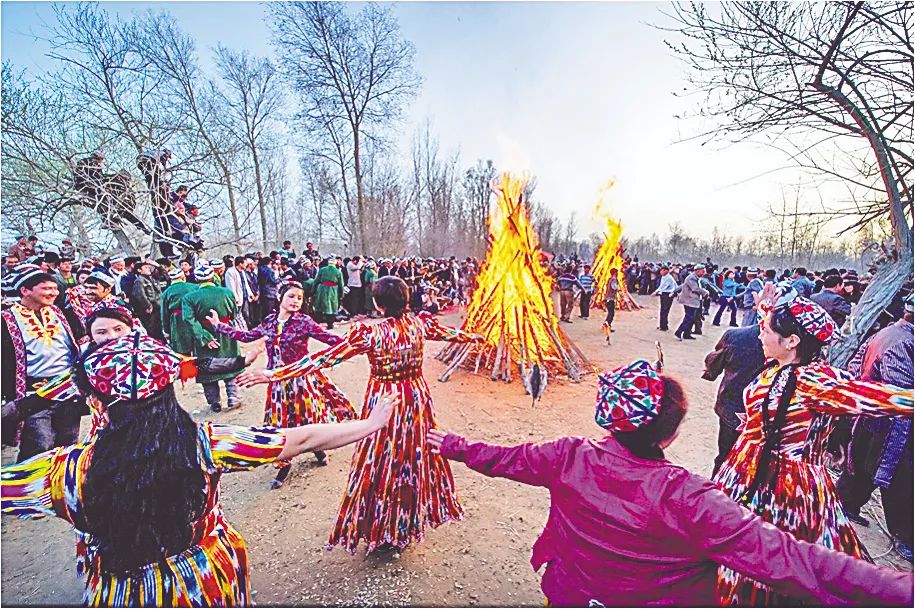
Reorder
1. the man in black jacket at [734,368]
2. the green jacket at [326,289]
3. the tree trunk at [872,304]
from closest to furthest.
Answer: the man in black jacket at [734,368], the tree trunk at [872,304], the green jacket at [326,289]

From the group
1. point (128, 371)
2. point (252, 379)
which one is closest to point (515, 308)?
point (252, 379)

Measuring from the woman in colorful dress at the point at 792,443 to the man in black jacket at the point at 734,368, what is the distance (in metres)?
1.27

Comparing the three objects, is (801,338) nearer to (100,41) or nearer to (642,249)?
(100,41)

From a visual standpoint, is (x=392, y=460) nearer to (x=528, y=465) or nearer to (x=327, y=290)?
(x=528, y=465)

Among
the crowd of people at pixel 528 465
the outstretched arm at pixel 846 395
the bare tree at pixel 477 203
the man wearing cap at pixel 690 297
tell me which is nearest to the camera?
the crowd of people at pixel 528 465

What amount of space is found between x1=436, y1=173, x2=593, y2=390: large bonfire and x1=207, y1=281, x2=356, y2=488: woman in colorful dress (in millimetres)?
3555

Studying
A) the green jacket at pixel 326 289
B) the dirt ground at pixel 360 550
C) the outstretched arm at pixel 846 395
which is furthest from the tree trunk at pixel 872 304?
the green jacket at pixel 326 289

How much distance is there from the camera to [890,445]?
362 centimetres

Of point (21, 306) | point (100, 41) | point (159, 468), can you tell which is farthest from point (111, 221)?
point (159, 468)

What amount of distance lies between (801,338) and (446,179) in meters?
30.3

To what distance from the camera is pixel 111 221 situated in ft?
29.1

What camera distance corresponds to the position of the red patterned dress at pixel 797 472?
7.57ft

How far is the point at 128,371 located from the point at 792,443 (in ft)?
10.3

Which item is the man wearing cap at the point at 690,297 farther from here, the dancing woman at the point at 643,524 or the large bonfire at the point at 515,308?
the dancing woman at the point at 643,524
